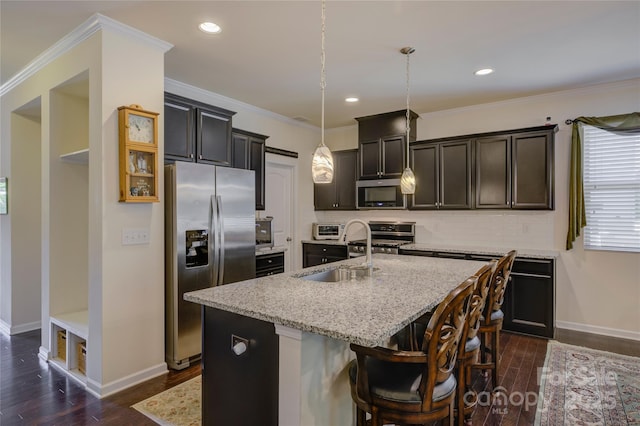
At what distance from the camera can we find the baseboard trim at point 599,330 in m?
3.77

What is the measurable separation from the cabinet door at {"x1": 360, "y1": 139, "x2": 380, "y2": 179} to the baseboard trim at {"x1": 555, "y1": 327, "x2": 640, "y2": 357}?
9.73 ft

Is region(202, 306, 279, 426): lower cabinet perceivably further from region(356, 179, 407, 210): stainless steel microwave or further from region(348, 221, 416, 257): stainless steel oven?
region(356, 179, 407, 210): stainless steel microwave

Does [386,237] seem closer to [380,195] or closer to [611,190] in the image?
[380,195]

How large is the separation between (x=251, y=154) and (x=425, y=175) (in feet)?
7.81

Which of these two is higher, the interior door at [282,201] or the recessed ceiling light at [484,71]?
the recessed ceiling light at [484,71]

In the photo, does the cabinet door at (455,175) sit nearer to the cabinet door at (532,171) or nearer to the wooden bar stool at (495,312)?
the cabinet door at (532,171)

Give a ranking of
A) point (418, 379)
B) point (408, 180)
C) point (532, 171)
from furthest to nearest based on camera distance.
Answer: point (532, 171), point (408, 180), point (418, 379)

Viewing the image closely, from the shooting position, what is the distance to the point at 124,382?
2688 millimetres

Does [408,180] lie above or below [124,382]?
above

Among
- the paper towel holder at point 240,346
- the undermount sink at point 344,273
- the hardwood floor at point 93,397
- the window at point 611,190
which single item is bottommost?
the hardwood floor at point 93,397

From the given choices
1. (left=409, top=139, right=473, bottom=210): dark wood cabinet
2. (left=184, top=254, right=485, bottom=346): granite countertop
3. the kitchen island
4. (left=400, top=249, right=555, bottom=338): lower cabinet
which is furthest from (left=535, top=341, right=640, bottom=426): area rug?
(left=409, top=139, right=473, bottom=210): dark wood cabinet

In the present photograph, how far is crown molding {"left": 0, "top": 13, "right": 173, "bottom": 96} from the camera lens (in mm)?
2619

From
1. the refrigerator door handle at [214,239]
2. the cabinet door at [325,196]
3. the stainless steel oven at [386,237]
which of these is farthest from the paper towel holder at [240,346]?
the cabinet door at [325,196]

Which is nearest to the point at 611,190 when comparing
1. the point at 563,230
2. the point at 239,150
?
the point at 563,230
